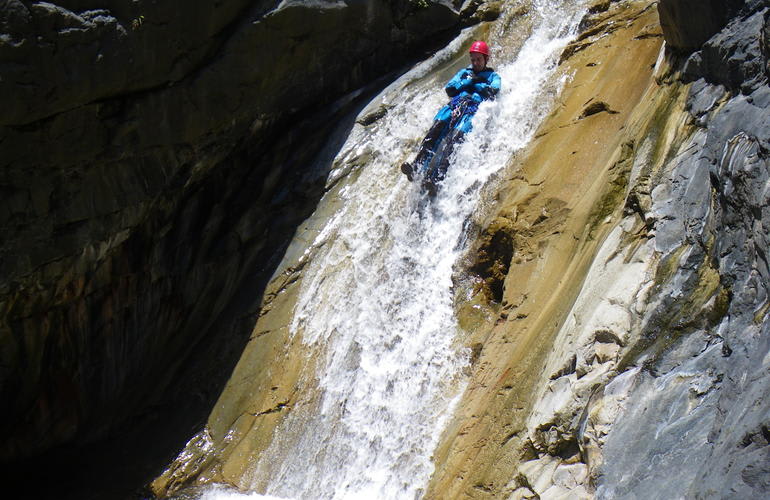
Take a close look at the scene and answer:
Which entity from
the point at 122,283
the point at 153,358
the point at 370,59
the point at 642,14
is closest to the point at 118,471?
the point at 153,358

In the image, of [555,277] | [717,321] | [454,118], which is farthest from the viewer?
[454,118]

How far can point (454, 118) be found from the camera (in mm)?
9734

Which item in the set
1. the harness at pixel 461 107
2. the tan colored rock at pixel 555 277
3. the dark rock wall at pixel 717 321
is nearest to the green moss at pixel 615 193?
the tan colored rock at pixel 555 277

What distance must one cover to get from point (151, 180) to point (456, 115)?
3.86 metres

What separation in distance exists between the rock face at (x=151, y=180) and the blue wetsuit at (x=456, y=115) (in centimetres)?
188

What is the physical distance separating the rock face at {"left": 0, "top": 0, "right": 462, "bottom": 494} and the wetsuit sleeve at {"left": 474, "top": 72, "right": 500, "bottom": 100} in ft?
7.61

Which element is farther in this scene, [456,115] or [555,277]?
[456,115]

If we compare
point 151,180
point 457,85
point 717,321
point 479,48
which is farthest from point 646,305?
point 151,180

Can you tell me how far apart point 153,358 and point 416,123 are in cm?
482

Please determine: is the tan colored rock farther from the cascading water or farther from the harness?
the harness

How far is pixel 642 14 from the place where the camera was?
9461 millimetres

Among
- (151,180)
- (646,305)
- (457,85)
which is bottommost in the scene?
(646,305)

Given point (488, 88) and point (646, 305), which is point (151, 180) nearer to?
point (488, 88)

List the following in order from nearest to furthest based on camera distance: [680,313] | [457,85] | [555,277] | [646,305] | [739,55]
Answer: [680,313], [646,305], [739,55], [555,277], [457,85]
